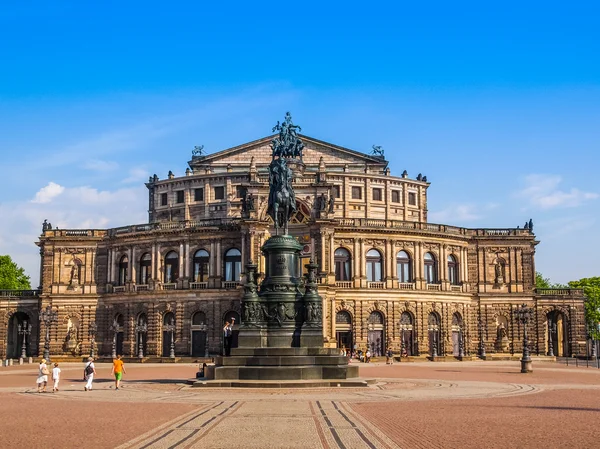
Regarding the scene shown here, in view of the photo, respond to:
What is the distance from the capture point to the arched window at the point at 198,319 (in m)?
80.6

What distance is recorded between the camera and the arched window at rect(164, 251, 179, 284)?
83438 millimetres

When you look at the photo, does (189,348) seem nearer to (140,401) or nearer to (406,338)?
(406,338)

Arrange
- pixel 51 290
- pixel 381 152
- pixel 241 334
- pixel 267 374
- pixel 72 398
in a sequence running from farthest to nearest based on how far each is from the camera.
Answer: pixel 381 152 → pixel 51 290 → pixel 241 334 → pixel 267 374 → pixel 72 398

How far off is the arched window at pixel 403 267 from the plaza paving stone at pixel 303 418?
49.1m

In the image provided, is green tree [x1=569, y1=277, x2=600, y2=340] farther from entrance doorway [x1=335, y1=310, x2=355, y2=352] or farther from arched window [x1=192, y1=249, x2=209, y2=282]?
arched window [x1=192, y1=249, x2=209, y2=282]

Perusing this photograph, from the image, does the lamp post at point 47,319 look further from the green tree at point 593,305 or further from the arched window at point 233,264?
the green tree at point 593,305

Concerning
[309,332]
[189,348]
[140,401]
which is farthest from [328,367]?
[189,348]

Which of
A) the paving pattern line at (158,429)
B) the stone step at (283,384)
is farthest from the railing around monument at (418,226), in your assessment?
the paving pattern line at (158,429)

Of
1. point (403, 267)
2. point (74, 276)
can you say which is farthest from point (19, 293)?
point (403, 267)

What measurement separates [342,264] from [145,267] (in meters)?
22.2

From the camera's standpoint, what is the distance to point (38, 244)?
8788 cm

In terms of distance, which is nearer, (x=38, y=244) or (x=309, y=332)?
(x=309, y=332)

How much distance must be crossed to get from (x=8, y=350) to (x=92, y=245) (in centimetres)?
1808

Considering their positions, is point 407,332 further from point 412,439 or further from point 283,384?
point 412,439
